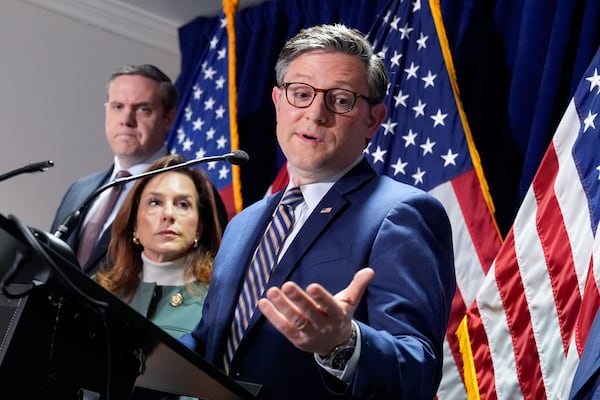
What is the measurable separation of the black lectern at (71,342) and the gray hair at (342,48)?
3.04 feet

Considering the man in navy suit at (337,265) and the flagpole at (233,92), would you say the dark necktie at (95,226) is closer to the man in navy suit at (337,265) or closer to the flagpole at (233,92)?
the flagpole at (233,92)

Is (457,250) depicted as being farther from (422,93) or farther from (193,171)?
(193,171)

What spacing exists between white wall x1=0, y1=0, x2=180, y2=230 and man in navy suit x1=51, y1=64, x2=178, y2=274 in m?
1.09

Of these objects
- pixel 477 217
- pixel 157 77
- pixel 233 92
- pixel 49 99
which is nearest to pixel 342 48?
pixel 477 217

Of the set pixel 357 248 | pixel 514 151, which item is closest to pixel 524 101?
pixel 514 151

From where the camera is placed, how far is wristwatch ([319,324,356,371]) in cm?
157

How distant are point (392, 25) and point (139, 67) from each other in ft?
3.66

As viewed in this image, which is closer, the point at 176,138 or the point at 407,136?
the point at 407,136

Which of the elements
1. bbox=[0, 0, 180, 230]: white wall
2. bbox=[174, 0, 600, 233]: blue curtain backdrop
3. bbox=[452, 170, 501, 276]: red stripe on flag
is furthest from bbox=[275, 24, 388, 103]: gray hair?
bbox=[0, 0, 180, 230]: white wall

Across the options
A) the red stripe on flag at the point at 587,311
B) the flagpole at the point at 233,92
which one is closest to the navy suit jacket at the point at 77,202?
the flagpole at the point at 233,92

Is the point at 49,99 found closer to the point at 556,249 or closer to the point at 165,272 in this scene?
the point at 165,272

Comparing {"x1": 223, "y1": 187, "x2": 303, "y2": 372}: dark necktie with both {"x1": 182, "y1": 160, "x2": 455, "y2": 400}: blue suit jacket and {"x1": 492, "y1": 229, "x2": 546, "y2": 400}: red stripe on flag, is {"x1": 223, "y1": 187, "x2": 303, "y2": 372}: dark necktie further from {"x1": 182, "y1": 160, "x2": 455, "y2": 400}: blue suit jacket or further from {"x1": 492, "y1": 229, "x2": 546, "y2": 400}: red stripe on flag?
{"x1": 492, "y1": 229, "x2": 546, "y2": 400}: red stripe on flag

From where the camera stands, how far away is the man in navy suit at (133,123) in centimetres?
393

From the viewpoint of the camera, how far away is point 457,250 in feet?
11.6
